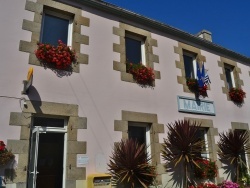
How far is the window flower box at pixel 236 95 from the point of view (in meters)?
9.62

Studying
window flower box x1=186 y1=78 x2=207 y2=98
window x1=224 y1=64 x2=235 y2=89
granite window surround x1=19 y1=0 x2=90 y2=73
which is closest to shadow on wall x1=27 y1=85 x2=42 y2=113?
granite window surround x1=19 y1=0 x2=90 y2=73

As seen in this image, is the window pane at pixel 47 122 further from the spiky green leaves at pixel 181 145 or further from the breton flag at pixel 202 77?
the breton flag at pixel 202 77

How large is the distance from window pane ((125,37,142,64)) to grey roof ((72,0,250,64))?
63 cm

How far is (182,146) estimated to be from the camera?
685 cm

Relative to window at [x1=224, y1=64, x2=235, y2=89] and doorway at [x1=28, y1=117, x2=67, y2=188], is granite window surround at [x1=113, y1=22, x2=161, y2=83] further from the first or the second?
window at [x1=224, y1=64, x2=235, y2=89]

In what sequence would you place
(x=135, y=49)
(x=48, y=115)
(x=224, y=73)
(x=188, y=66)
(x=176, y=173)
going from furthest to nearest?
1. (x=224, y=73)
2. (x=188, y=66)
3. (x=135, y=49)
4. (x=176, y=173)
5. (x=48, y=115)

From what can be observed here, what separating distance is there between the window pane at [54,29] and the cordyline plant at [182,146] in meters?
3.76

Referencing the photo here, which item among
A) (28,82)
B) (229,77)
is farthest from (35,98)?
(229,77)

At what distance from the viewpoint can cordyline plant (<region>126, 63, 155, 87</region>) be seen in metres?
7.08

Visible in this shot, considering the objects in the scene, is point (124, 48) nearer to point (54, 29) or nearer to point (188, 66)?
point (54, 29)

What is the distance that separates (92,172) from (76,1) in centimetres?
431

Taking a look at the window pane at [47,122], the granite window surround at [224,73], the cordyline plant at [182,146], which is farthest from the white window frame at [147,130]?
the granite window surround at [224,73]

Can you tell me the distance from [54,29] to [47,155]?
3.02 meters

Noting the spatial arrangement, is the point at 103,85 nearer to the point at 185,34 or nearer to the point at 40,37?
the point at 40,37
